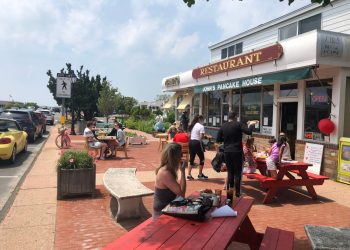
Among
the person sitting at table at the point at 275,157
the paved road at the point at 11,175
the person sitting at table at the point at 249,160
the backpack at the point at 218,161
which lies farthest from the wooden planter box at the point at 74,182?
the person sitting at table at the point at 275,157

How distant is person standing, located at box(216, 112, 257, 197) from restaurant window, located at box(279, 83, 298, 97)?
5039mm

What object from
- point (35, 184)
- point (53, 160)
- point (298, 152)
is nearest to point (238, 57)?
point (298, 152)

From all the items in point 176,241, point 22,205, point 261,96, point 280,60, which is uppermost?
point 280,60

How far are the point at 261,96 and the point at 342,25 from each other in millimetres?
3629

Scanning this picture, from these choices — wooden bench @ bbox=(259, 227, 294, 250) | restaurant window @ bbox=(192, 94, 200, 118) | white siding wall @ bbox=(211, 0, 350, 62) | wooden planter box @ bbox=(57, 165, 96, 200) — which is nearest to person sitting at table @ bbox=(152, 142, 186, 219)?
wooden bench @ bbox=(259, 227, 294, 250)

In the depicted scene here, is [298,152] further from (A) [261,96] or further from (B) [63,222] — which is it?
(B) [63,222]

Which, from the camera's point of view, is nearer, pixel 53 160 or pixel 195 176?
pixel 195 176

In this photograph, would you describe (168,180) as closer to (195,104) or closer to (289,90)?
(289,90)

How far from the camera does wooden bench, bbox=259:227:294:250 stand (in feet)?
14.3

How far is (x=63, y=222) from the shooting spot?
243 inches

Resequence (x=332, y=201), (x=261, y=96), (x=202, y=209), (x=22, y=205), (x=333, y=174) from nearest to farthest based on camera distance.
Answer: (x=202, y=209) < (x=22, y=205) < (x=332, y=201) < (x=333, y=174) < (x=261, y=96)

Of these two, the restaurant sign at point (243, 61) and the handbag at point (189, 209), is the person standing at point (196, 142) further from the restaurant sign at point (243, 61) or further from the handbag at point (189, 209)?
the handbag at point (189, 209)

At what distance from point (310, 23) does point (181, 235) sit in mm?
13672

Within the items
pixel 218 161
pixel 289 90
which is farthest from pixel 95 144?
pixel 289 90
